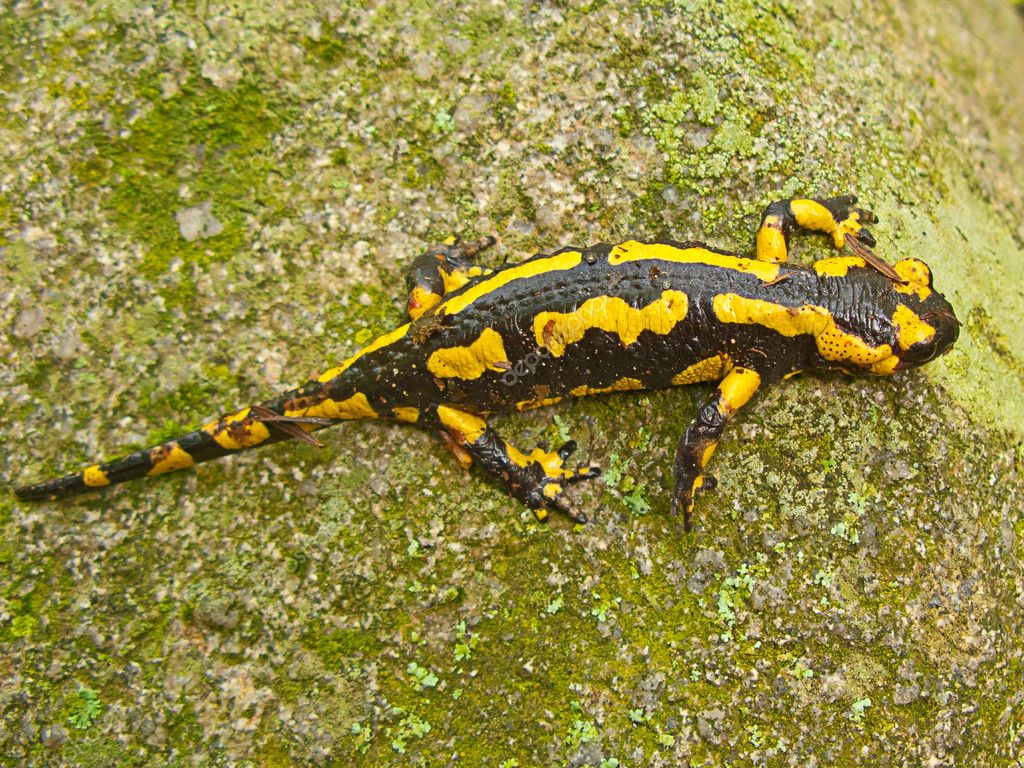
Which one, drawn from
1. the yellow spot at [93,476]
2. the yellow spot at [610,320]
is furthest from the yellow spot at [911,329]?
the yellow spot at [93,476]

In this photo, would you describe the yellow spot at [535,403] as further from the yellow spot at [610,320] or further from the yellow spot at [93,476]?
the yellow spot at [93,476]

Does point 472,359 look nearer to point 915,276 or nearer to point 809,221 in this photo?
point 809,221

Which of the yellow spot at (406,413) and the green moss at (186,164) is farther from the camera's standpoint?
the green moss at (186,164)

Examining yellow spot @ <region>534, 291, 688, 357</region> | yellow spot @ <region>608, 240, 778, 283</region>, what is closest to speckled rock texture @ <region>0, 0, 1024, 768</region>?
yellow spot @ <region>608, 240, 778, 283</region>

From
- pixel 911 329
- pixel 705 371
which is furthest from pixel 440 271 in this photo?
pixel 911 329

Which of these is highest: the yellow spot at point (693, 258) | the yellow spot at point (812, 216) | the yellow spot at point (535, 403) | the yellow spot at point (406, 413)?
the yellow spot at point (812, 216)

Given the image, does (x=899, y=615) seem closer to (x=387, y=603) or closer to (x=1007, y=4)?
(x=387, y=603)
